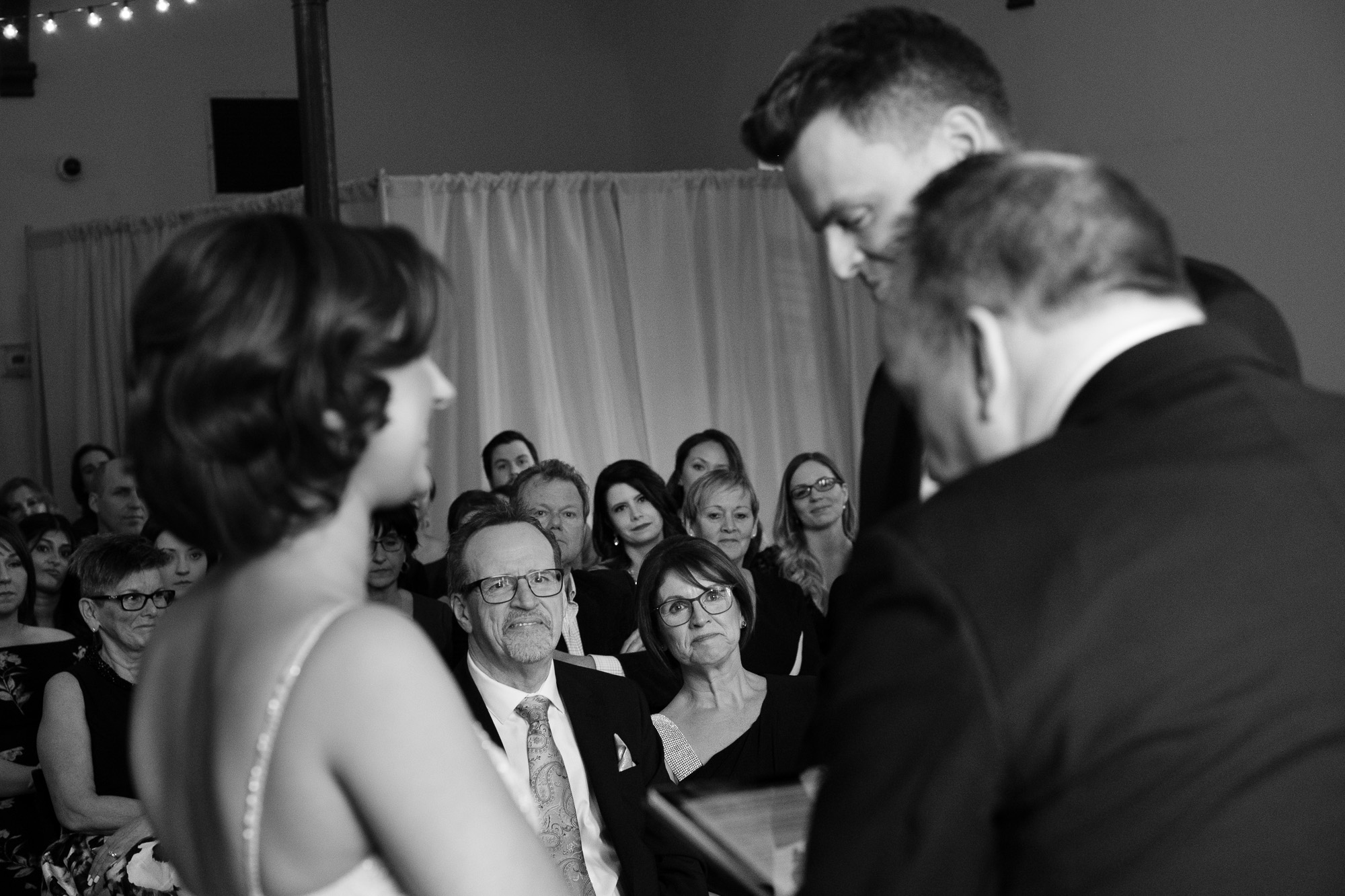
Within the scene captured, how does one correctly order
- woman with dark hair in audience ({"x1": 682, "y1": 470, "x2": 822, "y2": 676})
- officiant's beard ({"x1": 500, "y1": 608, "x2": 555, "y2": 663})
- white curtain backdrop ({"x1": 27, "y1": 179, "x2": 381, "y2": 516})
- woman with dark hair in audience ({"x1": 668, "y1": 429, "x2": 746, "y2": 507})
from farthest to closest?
white curtain backdrop ({"x1": 27, "y1": 179, "x2": 381, "y2": 516})
woman with dark hair in audience ({"x1": 668, "y1": 429, "x2": 746, "y2": 507})
woman with dark hair in audience ({"x1": 682, "y1": 470, "x2": 822, "y2": 676})
officiant's beard ({"x1": 500, "y1": 608, "x2": 555, "y2": 663})

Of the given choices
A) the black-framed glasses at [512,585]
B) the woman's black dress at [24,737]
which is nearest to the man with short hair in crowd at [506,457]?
the woman's black dress at [24,737]

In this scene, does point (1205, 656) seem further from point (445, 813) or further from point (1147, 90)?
point (1147, 90)

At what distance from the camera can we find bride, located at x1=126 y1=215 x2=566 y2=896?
116 cm

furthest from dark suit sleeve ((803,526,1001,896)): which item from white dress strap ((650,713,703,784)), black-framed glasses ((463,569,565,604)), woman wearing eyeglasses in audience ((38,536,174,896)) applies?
woman wearing eyeglasses in audience ((38,536,174,896))

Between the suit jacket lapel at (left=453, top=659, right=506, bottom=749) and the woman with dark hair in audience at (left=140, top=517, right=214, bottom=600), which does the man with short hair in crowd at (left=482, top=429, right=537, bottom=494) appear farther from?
the suit jacket lapel at (left=453, top=659, right=506, bottom=749)


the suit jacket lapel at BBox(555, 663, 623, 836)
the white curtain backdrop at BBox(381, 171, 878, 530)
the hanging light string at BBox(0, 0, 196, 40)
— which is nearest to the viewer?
the suit jacket lapel at BBox(555, 663, 623, 836)

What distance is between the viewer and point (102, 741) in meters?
3.86

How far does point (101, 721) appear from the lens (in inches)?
153

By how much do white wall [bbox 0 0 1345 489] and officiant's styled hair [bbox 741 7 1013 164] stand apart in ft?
17.2

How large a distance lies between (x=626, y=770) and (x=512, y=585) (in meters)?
0.52

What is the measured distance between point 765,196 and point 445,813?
295 inches

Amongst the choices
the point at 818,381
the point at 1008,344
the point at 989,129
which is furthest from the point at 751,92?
the point at 1008,344

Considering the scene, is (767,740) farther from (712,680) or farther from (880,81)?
(880,81)

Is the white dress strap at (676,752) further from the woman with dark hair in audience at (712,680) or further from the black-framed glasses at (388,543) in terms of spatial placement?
the black-framed glasses at (388,543)
